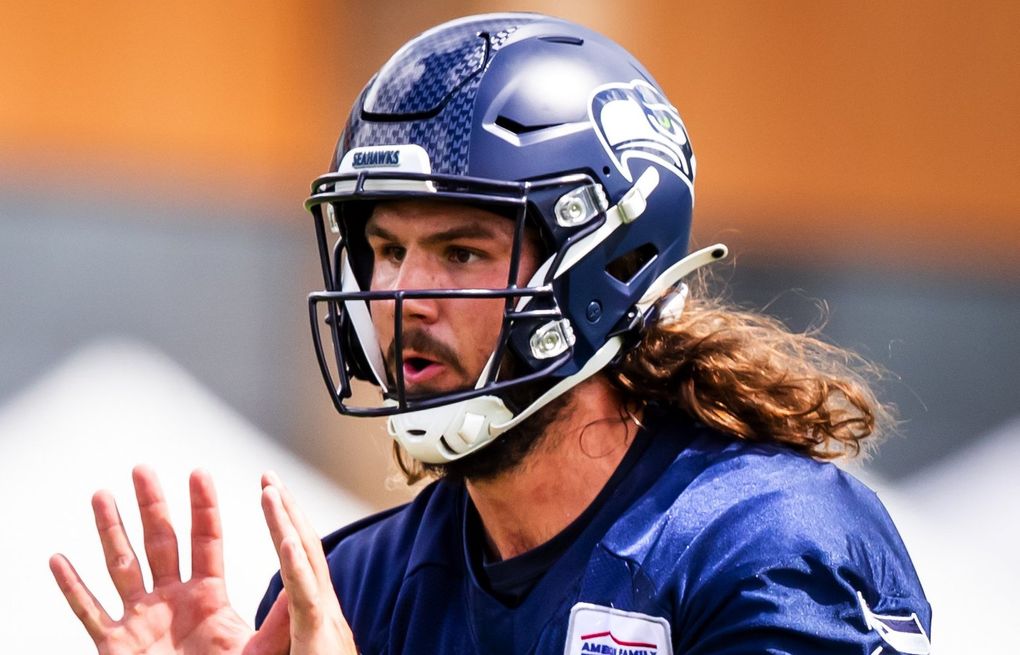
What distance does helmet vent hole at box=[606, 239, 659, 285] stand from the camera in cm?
249

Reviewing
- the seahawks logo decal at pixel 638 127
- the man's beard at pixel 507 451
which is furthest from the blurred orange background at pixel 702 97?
the man's beard at pixel 507 451

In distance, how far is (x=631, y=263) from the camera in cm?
251

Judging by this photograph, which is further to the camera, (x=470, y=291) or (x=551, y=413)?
(x=551, y=413)

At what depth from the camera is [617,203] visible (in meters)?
2.42

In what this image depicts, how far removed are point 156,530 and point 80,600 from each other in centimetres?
16

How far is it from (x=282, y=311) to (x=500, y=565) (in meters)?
4.15

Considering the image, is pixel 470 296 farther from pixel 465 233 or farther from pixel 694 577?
pixel 694 577

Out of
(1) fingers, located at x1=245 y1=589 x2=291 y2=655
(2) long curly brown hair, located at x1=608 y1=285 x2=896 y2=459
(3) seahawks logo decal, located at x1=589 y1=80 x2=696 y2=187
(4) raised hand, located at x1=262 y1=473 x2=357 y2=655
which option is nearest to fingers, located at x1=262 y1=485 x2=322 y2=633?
(4) raised hand, located at x1=262 y1=473 x2=357 y2=655

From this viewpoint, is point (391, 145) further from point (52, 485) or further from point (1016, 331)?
point (1016, 331)

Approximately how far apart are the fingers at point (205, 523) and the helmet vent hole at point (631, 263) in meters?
0.76

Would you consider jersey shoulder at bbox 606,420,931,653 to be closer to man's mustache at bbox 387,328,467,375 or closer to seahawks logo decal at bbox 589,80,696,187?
man's mustache at bbox 387,328,467,375

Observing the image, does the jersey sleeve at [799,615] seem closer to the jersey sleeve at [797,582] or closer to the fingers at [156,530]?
the jersey sleeve at [797,582]

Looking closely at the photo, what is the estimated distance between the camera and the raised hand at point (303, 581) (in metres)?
2.05

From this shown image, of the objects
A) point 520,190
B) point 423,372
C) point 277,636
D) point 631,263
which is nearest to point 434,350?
point 423,372
